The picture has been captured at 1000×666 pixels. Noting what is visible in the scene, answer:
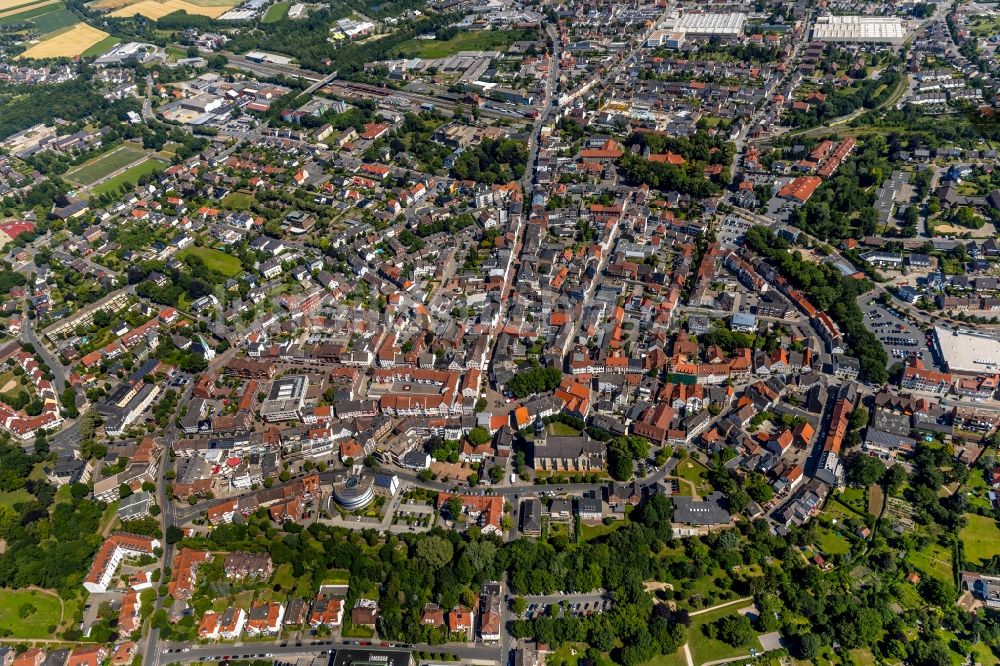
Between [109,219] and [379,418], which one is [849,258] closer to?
[379,418]

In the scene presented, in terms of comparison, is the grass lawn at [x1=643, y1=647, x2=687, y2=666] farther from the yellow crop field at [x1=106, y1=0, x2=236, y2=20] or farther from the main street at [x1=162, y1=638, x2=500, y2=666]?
the yellow crop field at [x1=106, y1=0, x2=236, y2=20]

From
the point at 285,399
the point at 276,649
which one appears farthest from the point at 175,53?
the point at 276,649

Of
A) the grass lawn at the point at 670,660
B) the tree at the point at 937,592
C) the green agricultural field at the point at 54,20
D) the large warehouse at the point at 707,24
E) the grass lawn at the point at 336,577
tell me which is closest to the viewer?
the grass lawn at the point at 670,660

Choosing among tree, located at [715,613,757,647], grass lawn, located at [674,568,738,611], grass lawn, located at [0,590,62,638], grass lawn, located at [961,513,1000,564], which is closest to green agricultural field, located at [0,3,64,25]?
grass lawn, located at [0,590,62,638]

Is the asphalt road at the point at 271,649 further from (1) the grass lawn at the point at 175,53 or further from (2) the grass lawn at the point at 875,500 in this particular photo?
(1) the grass lawn at the point at 175,53

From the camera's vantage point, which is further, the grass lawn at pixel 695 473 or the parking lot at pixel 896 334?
the parking lot at pixel 896 334

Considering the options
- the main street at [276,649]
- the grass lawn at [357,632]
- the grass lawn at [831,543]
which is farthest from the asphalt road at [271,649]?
the grass lawn at [831,543]

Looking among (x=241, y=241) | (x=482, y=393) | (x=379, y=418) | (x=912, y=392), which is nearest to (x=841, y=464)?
(x=912, y=392)
